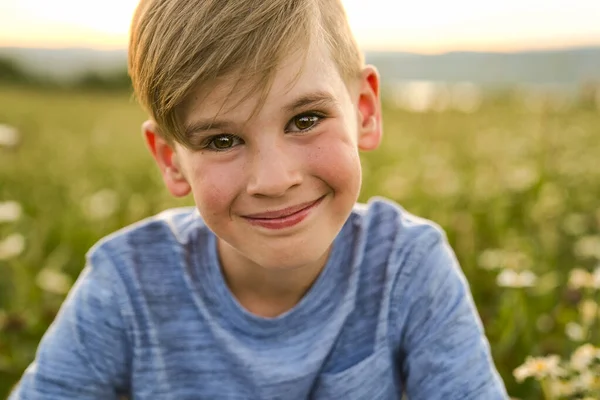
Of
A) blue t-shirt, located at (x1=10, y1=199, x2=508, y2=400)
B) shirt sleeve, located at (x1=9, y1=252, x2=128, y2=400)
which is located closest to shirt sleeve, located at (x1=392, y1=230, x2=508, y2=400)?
blue t-shirt, located at (x1=10, y1=199, x2=508, y2=400)

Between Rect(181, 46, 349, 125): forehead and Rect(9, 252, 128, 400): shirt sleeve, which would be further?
Rect(9, 252, 128, 400): shirt sleeve

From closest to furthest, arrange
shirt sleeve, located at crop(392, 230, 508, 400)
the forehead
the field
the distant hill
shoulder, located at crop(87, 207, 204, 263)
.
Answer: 1. the forehead
2. shirt sleeve, located at crop(392, 230, 508, 400)
3. shoulder, located at crop(87, 207, 204, 263)
4. the field
5. the distant hill

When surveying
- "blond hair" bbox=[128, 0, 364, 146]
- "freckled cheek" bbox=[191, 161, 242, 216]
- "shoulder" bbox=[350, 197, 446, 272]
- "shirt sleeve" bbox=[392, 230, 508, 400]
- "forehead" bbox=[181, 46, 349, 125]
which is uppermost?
"blond hair" bbox=[128, 0, 364, 146]

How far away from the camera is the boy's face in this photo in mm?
1047

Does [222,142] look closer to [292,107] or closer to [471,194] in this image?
[292,107]

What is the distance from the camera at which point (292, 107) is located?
1.05 metres

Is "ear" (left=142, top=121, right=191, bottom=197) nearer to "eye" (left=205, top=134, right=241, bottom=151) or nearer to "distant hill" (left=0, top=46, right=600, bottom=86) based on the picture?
"eye" (left=205, top=134, right=241, bottom=151)

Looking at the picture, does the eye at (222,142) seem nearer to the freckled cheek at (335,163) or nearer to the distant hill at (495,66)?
the freckled cheek at (335,163)

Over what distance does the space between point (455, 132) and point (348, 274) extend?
3.14m

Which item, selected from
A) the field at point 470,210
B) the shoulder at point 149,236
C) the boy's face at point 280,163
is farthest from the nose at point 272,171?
the field at point 470,210

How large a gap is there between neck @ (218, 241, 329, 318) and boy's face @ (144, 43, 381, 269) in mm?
107

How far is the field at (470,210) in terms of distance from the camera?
1611 mm

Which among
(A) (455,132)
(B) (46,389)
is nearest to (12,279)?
(B) (46,389)

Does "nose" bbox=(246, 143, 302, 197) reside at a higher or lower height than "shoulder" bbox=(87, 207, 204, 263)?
higher
